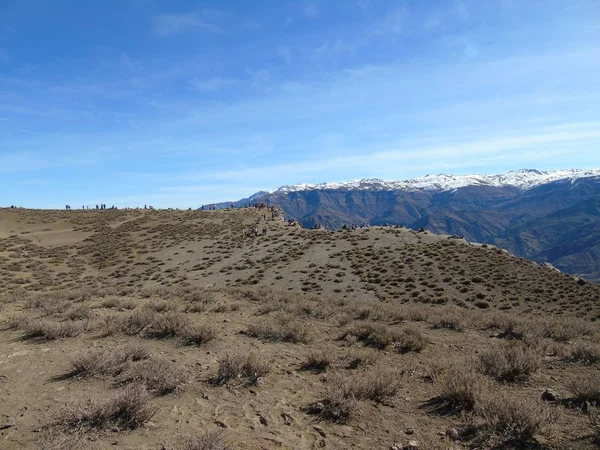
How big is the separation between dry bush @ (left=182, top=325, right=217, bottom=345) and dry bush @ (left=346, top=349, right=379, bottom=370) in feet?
13.0

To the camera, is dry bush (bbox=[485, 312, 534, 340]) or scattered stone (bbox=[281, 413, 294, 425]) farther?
dry bush (bbox=[485, 312, 534, 340])

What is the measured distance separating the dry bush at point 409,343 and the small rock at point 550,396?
12.0 ft

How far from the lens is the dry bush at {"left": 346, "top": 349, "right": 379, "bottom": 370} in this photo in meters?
8.70

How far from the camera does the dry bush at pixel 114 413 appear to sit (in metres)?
5.43

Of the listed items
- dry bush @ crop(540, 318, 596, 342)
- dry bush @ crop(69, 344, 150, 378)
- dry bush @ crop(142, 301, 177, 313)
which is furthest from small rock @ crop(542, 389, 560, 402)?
dry bush @ crop(142, 301, 177, 313)

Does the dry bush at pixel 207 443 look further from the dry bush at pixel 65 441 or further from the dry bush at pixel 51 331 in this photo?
the dry bush at pixel 51 331

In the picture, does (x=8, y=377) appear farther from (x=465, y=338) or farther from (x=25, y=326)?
(x=465, y=338)

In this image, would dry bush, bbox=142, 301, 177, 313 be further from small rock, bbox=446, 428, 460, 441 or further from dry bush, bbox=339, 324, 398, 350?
small rock, bbox=446, 428, 460, 441

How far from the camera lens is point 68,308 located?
1407 cm

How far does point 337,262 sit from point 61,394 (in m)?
41.8

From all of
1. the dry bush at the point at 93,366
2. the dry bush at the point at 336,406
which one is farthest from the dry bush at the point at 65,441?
the dry bush at the point at 336,406

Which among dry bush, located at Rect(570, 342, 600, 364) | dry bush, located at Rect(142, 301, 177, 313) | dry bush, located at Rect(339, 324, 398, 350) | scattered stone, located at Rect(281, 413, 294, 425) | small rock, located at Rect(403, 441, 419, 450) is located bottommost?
dry bush, located at Rect(570, 342, 600, 364)

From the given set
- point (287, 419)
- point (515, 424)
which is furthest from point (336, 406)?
point (515, 424)


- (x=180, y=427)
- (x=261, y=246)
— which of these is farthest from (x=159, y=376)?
(x=261, y=246)
